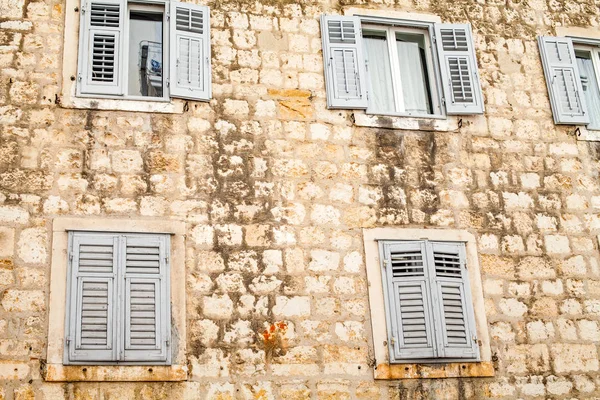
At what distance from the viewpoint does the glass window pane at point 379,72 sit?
9.64 meters

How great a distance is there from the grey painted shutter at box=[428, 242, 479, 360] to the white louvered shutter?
360 cm

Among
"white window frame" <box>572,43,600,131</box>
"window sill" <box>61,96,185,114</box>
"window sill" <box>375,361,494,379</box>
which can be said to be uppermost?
"white window frame" <box>572,43,600,131</box>

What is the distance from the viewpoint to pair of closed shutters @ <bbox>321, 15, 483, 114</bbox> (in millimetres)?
9375

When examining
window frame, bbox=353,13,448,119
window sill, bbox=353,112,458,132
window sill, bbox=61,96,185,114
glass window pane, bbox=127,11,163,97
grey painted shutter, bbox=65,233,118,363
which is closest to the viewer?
grey painted shutter, bbox=65,233,118,363

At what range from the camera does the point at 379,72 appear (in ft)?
32.2

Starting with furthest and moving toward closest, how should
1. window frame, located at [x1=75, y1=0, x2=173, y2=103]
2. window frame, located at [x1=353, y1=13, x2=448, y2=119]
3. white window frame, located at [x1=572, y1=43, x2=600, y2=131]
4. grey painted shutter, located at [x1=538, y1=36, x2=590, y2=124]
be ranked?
white window frame, located at [x1=572, y1=43, x2=600, y2=131], grey painted shutter, located at [x1=538, y1=36, x2=590, y2=124], window frame, located at [x1=353, y1=13, x2=448, y2=119], window frame, located at [x1=75, y1=0, x2=173, y2=103]

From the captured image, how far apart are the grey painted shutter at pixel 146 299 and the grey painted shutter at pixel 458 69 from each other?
3568 millimetres

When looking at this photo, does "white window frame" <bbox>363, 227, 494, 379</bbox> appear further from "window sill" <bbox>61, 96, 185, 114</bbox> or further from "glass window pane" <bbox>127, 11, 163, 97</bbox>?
"glass window pane" <bbox>127, 11, 163, 97</bbox>

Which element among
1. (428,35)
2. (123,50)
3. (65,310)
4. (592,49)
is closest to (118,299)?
(65,310)

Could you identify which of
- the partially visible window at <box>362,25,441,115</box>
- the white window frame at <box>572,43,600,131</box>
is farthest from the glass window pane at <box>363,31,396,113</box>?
the white window frame at <box>572,43,600,131</box>

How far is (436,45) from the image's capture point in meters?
10.0

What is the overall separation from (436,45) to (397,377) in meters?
3.86

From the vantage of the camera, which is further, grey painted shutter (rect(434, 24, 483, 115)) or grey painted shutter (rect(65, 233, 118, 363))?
grey painted shutter (rect(434, 24, 483, 115))

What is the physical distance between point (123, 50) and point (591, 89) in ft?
17.9
